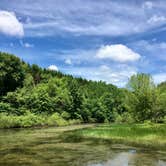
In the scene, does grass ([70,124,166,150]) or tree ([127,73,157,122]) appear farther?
tree ([127,73,157,122])

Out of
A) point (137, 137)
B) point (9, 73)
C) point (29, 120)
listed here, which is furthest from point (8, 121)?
point (137, 137)

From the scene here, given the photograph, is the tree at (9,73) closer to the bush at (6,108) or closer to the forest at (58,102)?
the forest at (58,102)

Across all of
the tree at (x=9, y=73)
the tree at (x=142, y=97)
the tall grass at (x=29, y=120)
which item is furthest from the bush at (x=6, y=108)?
the tree at (x=142, y=97)

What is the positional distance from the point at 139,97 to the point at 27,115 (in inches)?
916

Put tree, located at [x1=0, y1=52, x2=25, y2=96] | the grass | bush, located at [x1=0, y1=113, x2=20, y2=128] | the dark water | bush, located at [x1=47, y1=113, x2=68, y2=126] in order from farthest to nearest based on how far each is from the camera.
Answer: tree, located at [x1=0, y1=52, x2=25, y2=96] → bush, located at [x1=47, y1=113, x2=68, y2=126] → bush, located at [x1=0, y1=113, x2=20, y2=128] → the grass → the dark water

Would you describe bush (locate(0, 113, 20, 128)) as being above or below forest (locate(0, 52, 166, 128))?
below

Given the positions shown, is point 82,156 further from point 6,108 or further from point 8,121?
point 6,108

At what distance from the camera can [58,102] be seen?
85.8 m

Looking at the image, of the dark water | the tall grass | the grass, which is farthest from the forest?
the dark water

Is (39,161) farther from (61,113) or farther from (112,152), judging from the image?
(61,113)

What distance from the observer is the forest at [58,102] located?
206 feet

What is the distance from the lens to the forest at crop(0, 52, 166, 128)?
6281 centimetres

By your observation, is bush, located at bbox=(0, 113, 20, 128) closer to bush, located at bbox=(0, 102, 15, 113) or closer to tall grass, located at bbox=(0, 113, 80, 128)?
tall grass, located at bbox=(0, 113, 80, 128)

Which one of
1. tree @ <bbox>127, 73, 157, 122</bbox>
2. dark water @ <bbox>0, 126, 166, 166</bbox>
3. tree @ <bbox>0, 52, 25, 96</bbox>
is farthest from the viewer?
tree @ <bbox>0, 52, 25, 96</bbox>
